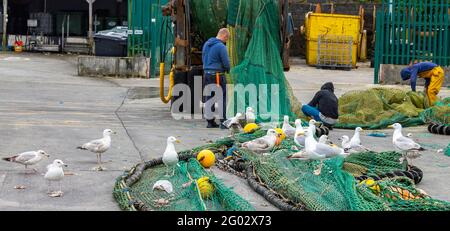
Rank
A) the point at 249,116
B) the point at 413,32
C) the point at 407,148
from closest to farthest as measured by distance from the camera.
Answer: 1. the point at 407,148
2. the point at 249,116
3. the point at 413,32

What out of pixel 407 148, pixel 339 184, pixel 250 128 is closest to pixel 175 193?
pixel 339 184

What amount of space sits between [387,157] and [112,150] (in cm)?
368

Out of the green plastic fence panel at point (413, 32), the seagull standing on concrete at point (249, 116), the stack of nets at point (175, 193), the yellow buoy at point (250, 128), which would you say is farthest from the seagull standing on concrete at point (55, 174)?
the green plastic fence panel at point (413, 32)

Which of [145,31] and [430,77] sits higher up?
[145,31]

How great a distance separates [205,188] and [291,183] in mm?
1023

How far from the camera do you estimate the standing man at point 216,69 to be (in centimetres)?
1584

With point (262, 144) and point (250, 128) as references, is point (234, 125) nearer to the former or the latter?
point (250, 128)

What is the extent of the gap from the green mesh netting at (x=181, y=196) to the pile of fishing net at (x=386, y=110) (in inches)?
254

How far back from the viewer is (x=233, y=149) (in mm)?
12484

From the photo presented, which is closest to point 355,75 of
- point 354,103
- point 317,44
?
point 317,44

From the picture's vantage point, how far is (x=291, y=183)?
10.2 metres

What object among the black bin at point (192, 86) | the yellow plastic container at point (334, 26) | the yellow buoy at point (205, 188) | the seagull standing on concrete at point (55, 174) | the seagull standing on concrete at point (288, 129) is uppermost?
the yellow plastic container at point (334, 26)

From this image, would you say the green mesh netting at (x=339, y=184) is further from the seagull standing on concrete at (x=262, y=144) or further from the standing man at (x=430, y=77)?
the standing man at (x=430, y=77)

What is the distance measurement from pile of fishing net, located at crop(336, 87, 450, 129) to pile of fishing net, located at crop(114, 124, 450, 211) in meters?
4.38
